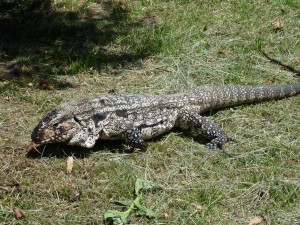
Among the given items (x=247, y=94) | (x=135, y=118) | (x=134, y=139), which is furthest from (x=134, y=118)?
→ (x=247, y=94)

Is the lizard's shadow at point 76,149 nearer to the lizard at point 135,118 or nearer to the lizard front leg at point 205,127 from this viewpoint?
the lizard at point 135,118

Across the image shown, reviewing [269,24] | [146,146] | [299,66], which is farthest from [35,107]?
[269,24]

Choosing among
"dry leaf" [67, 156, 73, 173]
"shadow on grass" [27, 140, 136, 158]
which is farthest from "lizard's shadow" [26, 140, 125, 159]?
"dry leaf" [67, 156, 73, 173]

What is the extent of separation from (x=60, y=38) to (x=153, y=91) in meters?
2.75

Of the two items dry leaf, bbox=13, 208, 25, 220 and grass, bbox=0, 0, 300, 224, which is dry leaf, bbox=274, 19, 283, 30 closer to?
grass, bbox=0, 0, 300, 224

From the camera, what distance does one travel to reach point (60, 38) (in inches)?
419

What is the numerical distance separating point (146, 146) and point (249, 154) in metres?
1.35

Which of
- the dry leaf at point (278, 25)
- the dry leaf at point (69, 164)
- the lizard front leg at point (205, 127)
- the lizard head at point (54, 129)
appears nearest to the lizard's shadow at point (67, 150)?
the dry leaf at point (69, 164)

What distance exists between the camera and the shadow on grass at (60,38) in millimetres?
9508

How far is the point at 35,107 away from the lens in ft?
27.1

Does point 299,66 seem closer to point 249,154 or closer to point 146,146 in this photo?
point 249,154

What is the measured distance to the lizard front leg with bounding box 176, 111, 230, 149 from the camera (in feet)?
24.5

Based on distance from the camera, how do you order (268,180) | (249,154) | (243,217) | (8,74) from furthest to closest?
(8,74) → (249,154) → (268,180) → (243,217)

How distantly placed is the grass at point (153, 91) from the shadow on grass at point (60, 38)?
0.02 meters
